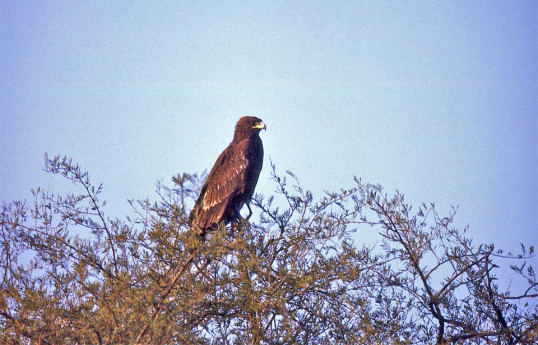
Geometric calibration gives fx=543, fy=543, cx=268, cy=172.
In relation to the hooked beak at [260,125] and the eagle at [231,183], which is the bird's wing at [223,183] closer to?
the eagle at [231,183]

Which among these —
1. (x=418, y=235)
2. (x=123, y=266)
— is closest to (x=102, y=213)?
(x=123, y=266)

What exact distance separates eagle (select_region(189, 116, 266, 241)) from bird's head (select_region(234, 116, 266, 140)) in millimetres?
243

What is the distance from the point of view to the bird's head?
832cm

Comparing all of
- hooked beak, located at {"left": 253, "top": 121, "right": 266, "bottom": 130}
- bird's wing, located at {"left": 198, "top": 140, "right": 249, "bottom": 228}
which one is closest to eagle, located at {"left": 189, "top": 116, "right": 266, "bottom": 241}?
bird's wing, located at {"left": 198, "top": 140, "right": 249, "bottom": 228}

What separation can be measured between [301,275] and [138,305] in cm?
140

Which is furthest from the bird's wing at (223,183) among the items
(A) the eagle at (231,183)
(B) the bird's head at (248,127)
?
(B) the bird's head at (248,127)

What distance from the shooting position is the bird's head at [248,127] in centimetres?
832

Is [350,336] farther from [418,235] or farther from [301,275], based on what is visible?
[418,235]

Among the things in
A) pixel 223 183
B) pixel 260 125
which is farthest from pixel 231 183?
pixel 260 125

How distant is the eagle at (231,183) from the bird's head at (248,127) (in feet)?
0.80

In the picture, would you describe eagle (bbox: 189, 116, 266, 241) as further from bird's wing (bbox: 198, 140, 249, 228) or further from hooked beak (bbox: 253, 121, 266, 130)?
hooked beak (bbox: 253, 121, 266, 130)

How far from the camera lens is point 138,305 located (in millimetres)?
3631

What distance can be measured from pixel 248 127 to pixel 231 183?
1294 mm

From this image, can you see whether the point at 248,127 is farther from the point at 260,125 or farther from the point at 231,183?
the point at 231,183
